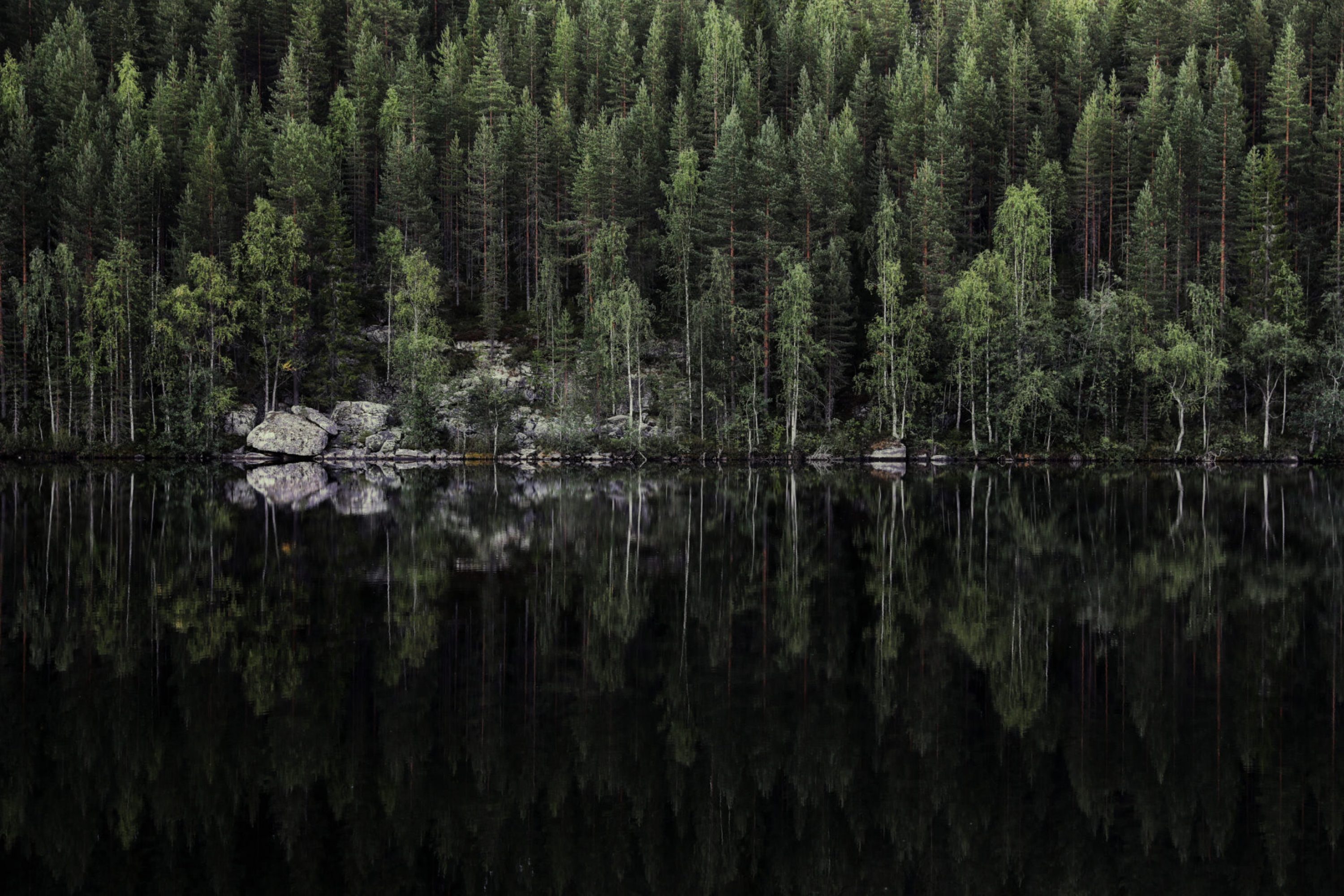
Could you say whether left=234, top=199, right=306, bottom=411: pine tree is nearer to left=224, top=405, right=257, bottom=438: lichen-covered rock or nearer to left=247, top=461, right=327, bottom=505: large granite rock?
left=224, top=405, right=257, bottom=438: lichen-covered rock

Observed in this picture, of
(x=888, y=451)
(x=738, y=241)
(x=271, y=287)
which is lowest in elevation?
(x=888, y=451)

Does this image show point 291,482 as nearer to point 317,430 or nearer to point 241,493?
point 241,493

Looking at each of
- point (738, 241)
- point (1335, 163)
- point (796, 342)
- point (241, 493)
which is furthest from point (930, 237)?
point (241, 493)

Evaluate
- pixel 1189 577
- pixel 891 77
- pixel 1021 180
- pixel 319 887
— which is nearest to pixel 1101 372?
pixel 1021 180

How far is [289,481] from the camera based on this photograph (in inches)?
2062

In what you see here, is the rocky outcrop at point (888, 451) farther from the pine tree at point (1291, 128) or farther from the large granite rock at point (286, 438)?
the large granite rock at point (286, 438)

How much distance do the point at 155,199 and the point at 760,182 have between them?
47550mm

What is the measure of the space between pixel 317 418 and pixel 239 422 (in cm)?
622

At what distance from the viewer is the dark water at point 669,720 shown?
29.6 ft

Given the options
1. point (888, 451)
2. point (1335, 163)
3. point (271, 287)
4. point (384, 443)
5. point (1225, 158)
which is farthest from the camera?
point (1225, 158)

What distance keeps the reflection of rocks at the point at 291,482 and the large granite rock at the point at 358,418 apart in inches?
168

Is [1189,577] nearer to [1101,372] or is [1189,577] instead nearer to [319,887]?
[319,887]

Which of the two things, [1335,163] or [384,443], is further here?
[1335,163]

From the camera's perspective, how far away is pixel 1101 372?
233 feet
